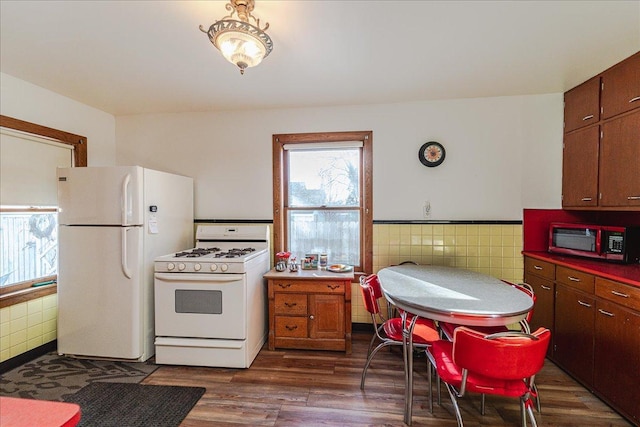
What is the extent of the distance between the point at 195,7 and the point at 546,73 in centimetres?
278

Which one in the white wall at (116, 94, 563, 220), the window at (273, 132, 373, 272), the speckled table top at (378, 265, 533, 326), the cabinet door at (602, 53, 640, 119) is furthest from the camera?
the window at (273, 132, 373, 272)

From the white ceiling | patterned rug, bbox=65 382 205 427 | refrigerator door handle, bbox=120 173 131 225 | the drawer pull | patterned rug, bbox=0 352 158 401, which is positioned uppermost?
the white ceiling

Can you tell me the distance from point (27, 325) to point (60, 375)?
2.06ft

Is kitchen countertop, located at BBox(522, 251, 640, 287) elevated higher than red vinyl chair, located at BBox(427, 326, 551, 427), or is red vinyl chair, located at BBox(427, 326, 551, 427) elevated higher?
kitchen countertop, located at BBox(522, 251, 640, 287)

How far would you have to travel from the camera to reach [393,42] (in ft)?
6.81

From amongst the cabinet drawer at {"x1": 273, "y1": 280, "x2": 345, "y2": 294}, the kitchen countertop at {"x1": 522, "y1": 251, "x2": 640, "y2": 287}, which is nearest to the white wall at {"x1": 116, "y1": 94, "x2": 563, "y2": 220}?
the kitchen countertop at {"x1": 522, "y1": 251, "x2": 640, "y2": 287}

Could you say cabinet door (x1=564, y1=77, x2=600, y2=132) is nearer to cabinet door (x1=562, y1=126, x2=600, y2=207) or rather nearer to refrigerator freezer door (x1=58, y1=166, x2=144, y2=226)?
cabinet door (x1=562, y1=126, x2=600, y2=207)

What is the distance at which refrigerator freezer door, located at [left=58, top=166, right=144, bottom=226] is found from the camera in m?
2.59

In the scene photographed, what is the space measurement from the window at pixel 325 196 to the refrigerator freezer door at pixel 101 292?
1.43 metres

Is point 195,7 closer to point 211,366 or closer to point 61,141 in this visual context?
point 61,141

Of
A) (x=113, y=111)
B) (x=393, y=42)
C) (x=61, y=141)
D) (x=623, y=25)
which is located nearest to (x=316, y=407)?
(x=393, y=42)

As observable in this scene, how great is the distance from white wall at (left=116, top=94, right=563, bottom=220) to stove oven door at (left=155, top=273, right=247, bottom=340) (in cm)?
104

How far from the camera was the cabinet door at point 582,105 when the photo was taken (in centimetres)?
256

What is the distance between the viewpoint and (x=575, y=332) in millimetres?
2312
